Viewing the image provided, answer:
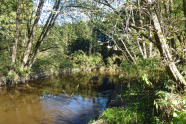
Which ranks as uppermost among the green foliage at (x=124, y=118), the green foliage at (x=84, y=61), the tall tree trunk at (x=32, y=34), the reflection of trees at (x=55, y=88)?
the tall tree trunk at (x=32, y=34)

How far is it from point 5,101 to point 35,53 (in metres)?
4.62

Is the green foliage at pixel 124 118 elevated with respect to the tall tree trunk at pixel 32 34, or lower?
lower

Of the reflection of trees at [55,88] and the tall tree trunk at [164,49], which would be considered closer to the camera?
the tall tree trunk at [164,49]

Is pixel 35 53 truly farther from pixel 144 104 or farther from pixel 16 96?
pixel 144 104

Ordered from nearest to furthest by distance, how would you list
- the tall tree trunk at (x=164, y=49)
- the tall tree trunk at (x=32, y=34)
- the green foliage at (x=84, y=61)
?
the tall tree trunk at (x=164, y=49) < the tall tree trunk at (x=32, y=34) < the green foliage at (x=84, y=61)

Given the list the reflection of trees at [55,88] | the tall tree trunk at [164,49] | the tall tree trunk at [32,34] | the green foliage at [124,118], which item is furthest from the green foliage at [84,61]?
the tall tree trunk at [164,49]

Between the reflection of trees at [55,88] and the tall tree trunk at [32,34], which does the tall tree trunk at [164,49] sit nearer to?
the reflection of trees at [55,88]

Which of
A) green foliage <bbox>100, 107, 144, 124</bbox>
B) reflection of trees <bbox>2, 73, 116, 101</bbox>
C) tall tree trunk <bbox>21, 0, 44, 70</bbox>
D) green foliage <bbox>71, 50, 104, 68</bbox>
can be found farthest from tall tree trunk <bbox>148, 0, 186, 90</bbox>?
green foliage <bbox>71, 50, 104, 68</bbox>

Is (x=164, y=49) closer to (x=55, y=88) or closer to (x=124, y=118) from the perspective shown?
(x=124, y=118)

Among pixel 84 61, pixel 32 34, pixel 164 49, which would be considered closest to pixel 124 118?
pixel 164 49

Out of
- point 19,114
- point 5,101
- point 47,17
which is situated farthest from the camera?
point 47,17

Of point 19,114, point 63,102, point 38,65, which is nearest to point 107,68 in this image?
point 38,65

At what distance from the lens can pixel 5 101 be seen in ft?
19.8

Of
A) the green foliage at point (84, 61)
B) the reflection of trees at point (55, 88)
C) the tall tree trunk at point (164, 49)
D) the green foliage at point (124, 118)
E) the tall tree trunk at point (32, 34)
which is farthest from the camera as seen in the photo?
the green foliage at point (84, 61)
